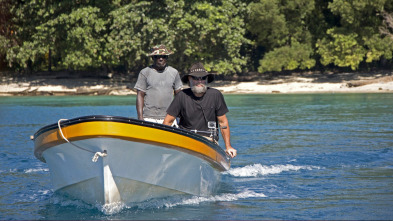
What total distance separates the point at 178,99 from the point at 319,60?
35703 mm

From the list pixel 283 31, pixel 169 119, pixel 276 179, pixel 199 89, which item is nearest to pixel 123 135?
pixel 169 119

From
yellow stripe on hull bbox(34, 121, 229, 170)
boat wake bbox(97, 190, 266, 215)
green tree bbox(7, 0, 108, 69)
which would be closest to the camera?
yellow stripe on hull bbox(34, 121, 229, 170)

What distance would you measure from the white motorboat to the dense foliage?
91.1ft

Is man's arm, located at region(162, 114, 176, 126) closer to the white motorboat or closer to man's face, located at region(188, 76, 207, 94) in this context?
man's face, located at region(188, 76, 207, 94)

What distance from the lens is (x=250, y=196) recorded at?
941cm

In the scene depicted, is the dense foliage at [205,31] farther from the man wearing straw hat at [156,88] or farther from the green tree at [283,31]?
the man wearing straw hat at [156,88]

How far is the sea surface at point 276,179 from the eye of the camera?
8.32 meters

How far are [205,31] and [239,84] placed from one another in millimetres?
5482

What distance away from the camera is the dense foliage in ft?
121

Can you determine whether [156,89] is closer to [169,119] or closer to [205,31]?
[169,119]

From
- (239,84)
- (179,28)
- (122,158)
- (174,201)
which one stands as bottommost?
(239,84)

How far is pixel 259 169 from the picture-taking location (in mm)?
11773

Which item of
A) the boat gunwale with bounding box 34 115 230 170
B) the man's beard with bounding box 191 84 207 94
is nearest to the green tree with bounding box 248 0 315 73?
the man's beard with bounding box 191 84 207 94

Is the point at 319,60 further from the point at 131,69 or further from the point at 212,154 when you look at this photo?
the point at 212,154
